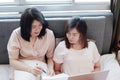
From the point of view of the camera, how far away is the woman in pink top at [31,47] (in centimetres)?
165

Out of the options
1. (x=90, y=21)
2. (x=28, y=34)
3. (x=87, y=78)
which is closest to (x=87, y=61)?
(x=87, y=78)

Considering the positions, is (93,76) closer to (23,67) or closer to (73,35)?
(73,35)

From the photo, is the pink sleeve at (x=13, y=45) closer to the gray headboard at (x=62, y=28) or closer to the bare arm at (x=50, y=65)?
the gray headboard at (x=62, y=28)

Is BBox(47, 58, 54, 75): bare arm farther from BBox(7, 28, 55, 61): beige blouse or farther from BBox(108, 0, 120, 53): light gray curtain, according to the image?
BBox(108, 0, 120, 53): light gray curtain

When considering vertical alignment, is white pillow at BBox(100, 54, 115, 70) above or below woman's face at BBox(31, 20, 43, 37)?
below

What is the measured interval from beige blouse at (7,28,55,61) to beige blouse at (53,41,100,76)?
3.3 inches

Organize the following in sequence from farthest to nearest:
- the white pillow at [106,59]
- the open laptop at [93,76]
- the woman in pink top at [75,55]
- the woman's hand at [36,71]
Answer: the white pillow at [106,59] → the woman in pink top at [75,55] → the woman's hand at [36,71] → the open laptop at [93,76]

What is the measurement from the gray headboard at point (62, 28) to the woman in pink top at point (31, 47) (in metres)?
0.11

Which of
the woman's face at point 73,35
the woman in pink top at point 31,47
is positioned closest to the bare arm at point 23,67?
the woman in pink top at point 31,47

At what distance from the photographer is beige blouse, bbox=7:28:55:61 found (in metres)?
1.75

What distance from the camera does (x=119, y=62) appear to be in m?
2.08

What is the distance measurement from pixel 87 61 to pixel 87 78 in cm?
24

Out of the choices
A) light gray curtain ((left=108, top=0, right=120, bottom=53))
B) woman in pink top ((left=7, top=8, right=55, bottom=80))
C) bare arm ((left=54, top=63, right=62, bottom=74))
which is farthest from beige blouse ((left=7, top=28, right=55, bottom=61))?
light gray curtain ((left=108, top=0, right=120, bottom=53))

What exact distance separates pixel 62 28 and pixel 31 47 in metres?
0.33
